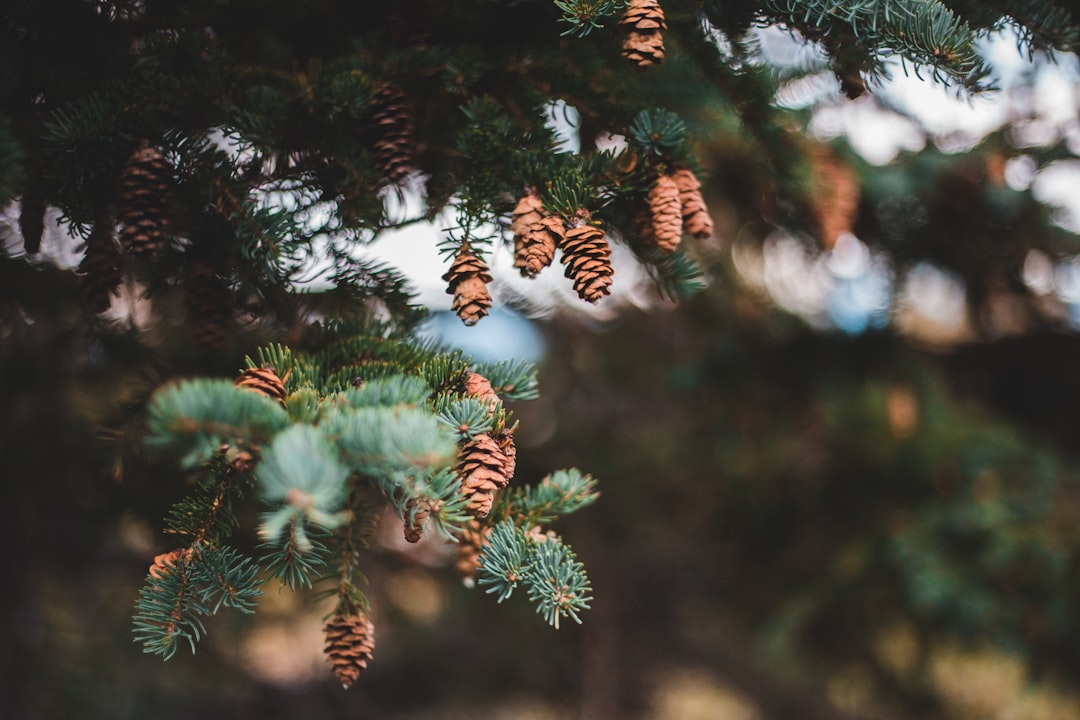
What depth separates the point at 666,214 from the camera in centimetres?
98

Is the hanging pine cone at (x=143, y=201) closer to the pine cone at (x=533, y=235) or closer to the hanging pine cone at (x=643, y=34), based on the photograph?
the pine cone at (x=533, y=235)

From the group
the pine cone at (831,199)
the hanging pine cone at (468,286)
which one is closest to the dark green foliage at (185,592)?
the hanging pine cone at (468,286)

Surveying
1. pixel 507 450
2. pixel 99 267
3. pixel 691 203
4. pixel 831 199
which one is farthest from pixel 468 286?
pixel 831 199

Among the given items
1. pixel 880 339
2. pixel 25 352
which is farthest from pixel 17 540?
pixel 880 339

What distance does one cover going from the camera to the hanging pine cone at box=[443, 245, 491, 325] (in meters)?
0.92

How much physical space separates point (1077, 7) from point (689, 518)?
2249mm

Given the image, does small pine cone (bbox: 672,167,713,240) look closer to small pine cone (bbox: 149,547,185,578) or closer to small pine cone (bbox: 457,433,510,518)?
small pine cone (bbox: 457,433,510,518)

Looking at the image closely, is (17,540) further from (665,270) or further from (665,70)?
(665,70)

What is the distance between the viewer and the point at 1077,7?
1.37 meters

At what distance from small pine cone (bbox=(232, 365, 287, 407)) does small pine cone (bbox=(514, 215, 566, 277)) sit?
0.34m

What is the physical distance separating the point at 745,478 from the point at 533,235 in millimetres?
1929

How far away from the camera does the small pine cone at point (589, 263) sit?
0.88 meters

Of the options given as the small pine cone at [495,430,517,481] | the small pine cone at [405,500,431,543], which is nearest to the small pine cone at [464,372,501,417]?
the small pine cone at [495,430,517,481]

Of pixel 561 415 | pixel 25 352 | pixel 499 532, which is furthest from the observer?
pixel 561 415
